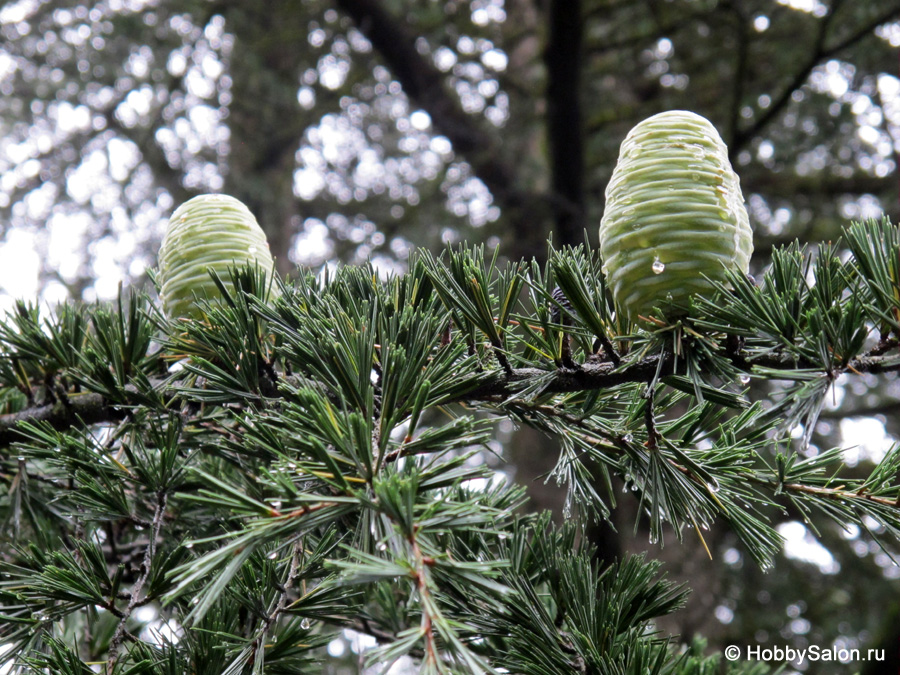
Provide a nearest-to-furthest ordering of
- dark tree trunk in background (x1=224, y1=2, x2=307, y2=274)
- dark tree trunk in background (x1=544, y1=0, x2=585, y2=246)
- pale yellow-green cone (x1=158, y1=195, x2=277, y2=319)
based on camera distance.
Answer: pale yellow-green cone (x1=158, y1=195, x2=277, y2=319)
dark tree trunk in background (x1=544, y1=0, x2=585, y2=246)
dark tree trunk in background (x1=224, y1=2, x2=307, y2=274)

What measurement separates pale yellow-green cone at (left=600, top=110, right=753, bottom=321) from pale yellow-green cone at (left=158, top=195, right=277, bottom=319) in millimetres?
420

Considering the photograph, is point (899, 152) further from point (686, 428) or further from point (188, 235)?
point (188, 235)

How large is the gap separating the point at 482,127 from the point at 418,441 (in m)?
4.17

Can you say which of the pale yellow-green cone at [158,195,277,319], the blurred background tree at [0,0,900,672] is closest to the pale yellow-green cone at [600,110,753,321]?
the pale yellow-green cone at [158,195,277,319]

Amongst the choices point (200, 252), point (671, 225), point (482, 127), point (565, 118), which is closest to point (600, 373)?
point (671, 225)

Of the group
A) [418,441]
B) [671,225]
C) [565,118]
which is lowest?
[418,441]

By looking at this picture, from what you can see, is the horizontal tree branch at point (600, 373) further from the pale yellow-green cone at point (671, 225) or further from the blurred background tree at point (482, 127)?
the blurred background tree at point (482, 127)

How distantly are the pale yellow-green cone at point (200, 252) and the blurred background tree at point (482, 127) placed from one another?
181 cm

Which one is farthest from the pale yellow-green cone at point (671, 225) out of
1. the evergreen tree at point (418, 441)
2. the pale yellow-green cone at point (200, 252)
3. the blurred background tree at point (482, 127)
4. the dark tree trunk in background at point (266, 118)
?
the dark tree trunk in background at point (266, 118)

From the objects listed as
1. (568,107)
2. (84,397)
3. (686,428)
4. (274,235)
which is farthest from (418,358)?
(274,235)

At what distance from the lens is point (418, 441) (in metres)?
0.60

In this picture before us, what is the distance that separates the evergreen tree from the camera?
0.56 meters

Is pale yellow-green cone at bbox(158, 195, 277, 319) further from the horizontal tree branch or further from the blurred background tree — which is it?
the blurred background tree

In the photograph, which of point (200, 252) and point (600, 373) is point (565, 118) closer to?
point (200, 252)
